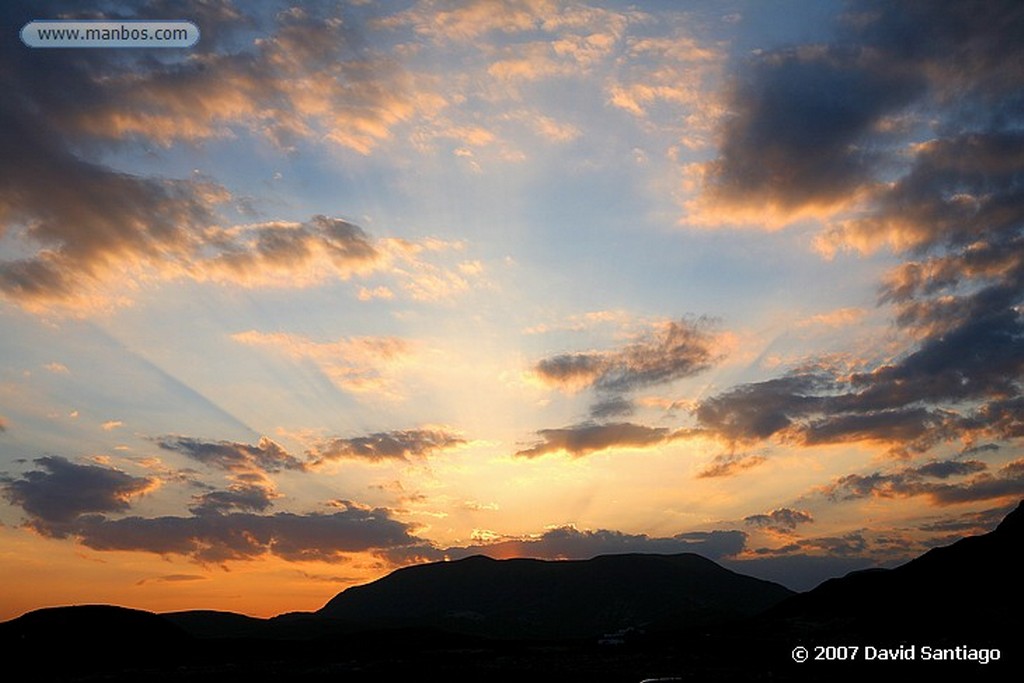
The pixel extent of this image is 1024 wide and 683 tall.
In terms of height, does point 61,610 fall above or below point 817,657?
above

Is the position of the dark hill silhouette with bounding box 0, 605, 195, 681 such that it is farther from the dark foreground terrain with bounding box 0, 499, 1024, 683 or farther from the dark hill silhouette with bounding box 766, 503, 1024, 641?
the dark hill silhouette with bounding box 766, 503, 1024, 641

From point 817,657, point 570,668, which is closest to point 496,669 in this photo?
point 570,668

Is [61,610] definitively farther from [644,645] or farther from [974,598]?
[974,598]

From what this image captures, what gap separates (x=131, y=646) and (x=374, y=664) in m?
46.0

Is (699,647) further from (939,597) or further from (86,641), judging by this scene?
(86,641)

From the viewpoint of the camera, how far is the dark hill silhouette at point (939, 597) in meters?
63.4

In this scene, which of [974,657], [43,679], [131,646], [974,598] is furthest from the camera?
[131,646]

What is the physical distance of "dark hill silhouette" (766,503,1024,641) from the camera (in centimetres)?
6338

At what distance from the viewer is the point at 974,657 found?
52312 millimetres

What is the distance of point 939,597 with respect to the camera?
75062mm

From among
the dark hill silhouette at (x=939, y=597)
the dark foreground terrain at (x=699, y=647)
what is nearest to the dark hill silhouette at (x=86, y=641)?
the dark foreground terrain at (x=699, y=647)

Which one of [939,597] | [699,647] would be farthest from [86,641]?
[939,597]

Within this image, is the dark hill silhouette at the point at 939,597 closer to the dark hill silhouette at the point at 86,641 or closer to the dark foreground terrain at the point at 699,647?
the dark foreground terrain at the point at 699,647

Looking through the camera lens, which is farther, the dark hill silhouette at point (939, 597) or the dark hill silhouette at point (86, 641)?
the dark hill silhouette at point (86, 641)
